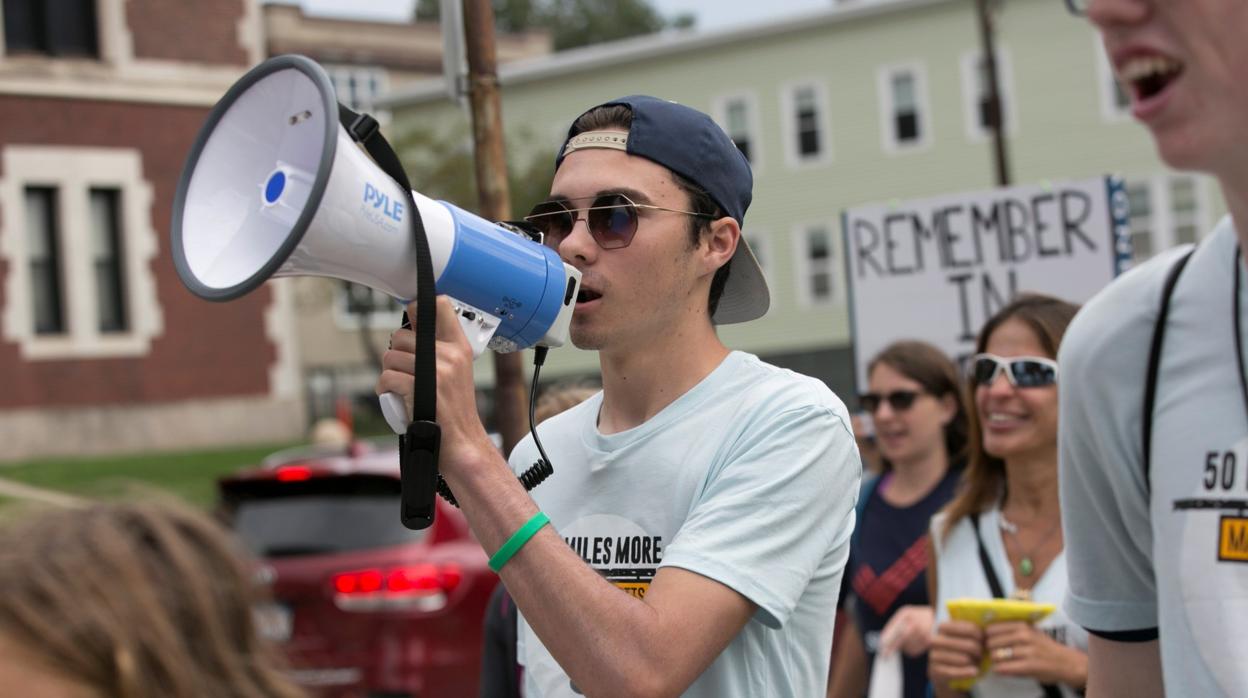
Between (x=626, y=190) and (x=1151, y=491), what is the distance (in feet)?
3.62

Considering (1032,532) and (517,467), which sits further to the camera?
(1032,532)

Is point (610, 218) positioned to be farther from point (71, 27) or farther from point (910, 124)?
point (910, 124)

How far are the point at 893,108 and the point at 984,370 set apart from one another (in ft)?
93.0

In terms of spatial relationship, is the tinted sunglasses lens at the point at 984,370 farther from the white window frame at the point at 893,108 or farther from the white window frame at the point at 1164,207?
the white window frame at the point at 893,108

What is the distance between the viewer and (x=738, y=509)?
2271 millimetres

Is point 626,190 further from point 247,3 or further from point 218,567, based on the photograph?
point 247,3

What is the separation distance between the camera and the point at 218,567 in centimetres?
123

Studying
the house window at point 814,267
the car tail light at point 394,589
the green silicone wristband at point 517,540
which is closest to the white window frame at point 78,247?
the house window at point 814,267

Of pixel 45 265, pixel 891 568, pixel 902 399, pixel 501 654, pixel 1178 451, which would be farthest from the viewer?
pixel 45 265

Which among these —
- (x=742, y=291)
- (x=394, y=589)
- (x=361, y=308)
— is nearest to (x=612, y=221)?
(x=742, y=291)

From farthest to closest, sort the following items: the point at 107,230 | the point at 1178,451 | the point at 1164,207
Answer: the point at 1164,207
the point at 107,230
the point at 1178,451

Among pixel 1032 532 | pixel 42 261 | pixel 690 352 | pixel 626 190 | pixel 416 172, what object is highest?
pixel 416 172

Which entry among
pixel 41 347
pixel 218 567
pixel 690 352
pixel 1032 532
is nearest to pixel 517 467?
pixel 690 352

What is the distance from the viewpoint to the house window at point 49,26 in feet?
78.1
